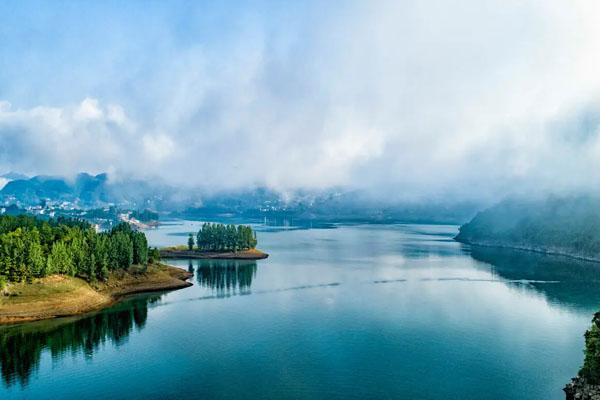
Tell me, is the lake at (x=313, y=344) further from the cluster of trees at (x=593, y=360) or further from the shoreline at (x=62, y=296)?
the cluster of trees at (x=593, y=360)

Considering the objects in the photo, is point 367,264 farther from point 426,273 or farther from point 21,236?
point 21,236

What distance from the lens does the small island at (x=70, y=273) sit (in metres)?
83.9

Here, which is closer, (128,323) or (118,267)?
(128,323)

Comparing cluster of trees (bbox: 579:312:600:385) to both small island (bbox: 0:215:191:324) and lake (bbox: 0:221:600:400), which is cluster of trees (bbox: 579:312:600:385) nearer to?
lake (bbox: 0:221:600:400)

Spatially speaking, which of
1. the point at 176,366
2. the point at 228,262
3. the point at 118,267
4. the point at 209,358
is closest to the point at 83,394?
the point at 176,366

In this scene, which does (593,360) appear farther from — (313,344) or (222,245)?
(222,245)

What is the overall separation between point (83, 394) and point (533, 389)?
53048 mm

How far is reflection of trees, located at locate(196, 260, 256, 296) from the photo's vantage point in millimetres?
117812

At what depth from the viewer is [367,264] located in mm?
166000

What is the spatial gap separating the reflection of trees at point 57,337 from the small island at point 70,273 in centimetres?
529

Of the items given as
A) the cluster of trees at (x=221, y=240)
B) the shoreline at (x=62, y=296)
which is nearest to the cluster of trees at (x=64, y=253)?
the shoreline at (x=62, y=296)

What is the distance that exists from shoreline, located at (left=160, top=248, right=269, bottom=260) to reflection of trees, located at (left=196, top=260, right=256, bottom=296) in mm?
5204

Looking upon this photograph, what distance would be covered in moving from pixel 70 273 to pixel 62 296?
1001 cm

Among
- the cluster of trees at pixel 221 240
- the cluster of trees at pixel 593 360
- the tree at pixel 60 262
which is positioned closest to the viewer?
the cluster of trees at pixel 593 360
